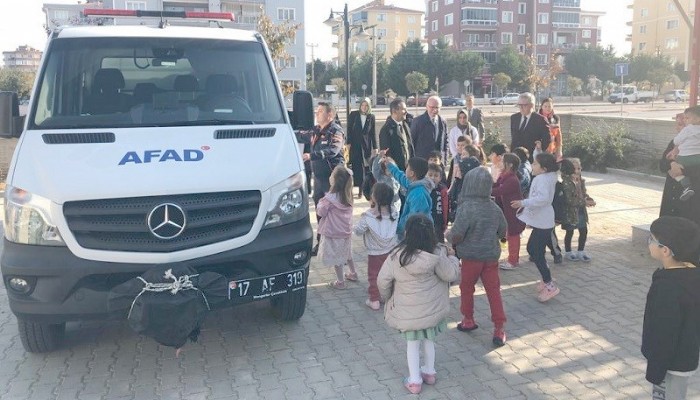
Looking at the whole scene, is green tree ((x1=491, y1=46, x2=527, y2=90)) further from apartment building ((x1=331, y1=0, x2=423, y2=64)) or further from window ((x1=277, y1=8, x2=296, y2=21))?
window ((x1=277, y1=8, x2=296, y2=21))

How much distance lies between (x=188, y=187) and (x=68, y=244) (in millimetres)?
842

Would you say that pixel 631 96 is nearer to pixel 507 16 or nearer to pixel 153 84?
pixel 507 16


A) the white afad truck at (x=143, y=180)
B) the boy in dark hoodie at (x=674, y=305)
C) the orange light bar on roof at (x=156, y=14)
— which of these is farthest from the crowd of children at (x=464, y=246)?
the orange light bar on roof at (x=156, y=14)

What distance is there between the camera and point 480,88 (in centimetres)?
8025

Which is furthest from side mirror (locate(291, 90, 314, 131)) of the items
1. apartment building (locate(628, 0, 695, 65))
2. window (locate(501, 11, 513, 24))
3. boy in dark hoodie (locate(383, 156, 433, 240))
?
apartment building (locate(628, 0, 695, 65))

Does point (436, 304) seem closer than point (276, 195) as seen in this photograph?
Yes

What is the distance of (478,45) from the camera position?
87.6 metres

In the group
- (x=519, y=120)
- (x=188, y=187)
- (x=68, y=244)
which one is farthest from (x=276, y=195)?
(x=519, y=120)

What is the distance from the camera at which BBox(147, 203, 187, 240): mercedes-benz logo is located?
4191 millimetres

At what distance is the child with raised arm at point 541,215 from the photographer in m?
5.97

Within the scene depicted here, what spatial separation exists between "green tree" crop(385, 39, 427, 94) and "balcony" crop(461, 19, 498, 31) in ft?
60.0

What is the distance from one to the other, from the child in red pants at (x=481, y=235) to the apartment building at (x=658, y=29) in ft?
315

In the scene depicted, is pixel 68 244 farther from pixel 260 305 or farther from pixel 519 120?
pixel 519 120

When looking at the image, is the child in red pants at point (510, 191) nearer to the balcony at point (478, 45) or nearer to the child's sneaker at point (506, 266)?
the child's sneaker at point (506, 266)
